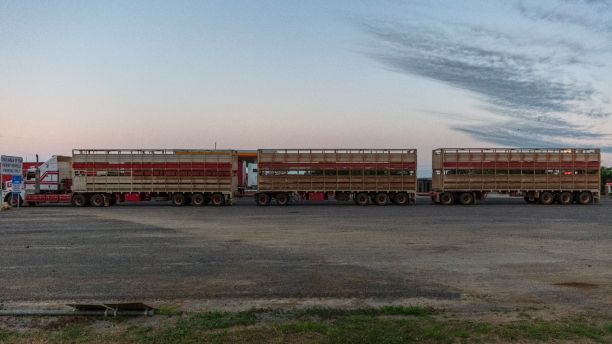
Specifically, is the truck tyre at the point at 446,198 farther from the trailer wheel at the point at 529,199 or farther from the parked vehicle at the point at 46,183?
the parked vehicle at the point at 46,183

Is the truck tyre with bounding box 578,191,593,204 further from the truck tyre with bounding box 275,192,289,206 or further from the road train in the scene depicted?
the truck tyre with bounding box 275,192,289,206

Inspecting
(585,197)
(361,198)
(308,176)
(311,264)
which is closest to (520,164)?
(585,197)

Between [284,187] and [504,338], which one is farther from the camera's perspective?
[284,187]

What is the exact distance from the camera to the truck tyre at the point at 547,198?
97.7 ft

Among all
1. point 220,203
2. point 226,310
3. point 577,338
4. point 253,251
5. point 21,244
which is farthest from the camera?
point 220,203

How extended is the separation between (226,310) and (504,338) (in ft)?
11.4

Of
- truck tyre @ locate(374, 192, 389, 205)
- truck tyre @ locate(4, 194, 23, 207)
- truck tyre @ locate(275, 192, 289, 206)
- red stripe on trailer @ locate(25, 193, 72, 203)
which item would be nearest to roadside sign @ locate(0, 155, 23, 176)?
red stripe on trailer @ locate(25, 193, 72, 203)

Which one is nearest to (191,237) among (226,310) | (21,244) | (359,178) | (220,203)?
(21,244)

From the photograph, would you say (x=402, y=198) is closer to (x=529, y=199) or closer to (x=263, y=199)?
(x=263, y=199)

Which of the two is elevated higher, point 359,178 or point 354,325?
point 359,178

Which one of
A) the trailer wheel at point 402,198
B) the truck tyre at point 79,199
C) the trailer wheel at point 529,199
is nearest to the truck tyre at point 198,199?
the truck tyre at point 79,199

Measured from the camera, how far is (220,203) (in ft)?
94.9

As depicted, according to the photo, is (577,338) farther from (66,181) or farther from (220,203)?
(66,181)

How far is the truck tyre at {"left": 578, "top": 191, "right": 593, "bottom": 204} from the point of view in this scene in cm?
2984
